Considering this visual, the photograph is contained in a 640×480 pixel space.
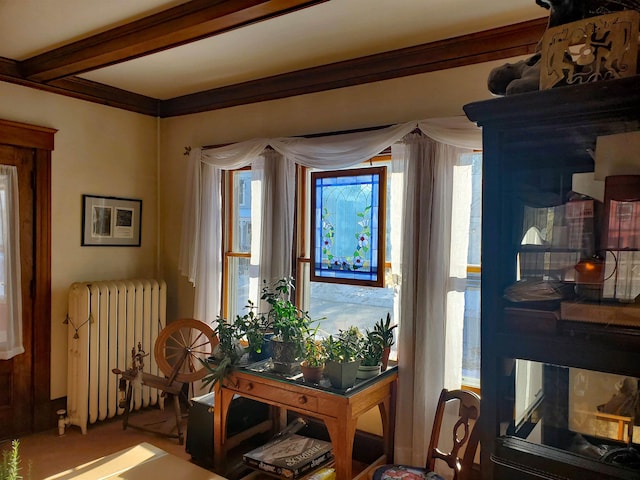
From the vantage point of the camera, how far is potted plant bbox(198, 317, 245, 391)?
2.87m

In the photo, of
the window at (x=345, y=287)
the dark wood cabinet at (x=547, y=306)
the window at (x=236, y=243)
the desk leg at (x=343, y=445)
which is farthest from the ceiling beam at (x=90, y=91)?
the dark wood cabinet at (x=547, y=306)

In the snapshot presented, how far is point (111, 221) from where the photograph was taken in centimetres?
393

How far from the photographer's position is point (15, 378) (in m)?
3.41

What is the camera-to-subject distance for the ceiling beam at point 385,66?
8.39ft

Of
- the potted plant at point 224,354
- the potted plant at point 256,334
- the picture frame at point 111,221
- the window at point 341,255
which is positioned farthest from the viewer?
the picture frame at point 111,221

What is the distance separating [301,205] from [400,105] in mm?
997

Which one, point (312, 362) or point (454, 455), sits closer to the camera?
point (454, 455)

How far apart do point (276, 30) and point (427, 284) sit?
1.67 meters

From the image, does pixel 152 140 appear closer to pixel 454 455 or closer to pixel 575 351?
pixel 454 455

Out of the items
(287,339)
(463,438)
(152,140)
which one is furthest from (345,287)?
(152,140)

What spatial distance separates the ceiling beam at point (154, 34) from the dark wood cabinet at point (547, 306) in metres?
1.38

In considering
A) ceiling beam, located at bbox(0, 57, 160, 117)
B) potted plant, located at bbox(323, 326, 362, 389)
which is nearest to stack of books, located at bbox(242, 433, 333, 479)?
potted plant, located at bbox(323, 326, 362, 389)

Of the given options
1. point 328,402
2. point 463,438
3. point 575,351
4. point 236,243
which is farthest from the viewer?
point 236,243

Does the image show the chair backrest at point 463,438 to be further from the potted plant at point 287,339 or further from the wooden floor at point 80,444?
the wooden floor at point 80,444
